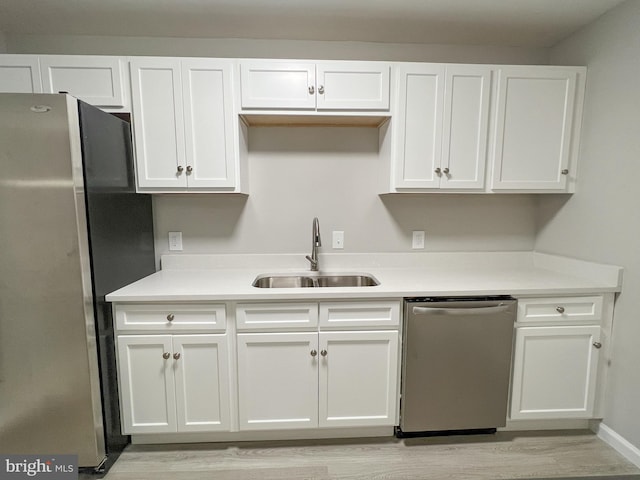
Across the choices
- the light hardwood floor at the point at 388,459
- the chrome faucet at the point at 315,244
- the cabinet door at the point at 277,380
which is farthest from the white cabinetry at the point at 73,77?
the light hardwood floor at the point at 388,459

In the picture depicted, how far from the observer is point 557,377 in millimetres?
1636

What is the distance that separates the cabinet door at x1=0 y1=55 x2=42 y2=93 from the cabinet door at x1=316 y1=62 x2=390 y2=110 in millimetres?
1586

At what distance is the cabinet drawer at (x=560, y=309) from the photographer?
5.22ft

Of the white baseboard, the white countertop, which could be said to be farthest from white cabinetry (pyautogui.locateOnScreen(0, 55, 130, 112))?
the white baseboard

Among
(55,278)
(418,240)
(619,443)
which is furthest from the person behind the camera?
(418,240)

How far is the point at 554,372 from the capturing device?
1.63 metres

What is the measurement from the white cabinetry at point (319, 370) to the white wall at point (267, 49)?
168 cm

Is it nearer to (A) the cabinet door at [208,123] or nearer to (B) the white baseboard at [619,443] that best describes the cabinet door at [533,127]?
(B) the white baseboard at [619,443]

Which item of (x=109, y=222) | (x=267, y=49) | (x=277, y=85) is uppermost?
(x=267, y=49)

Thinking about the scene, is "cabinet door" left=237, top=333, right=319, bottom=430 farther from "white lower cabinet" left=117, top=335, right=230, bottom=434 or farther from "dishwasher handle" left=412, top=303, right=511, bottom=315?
"dishwasher handle" left=412, top=303, right=511, bottom=315

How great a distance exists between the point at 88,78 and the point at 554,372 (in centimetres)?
315

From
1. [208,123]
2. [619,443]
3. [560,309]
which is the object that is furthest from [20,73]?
[619,443]

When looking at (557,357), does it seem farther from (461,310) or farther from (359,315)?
(359,315)

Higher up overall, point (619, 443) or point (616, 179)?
point (616, 179)
